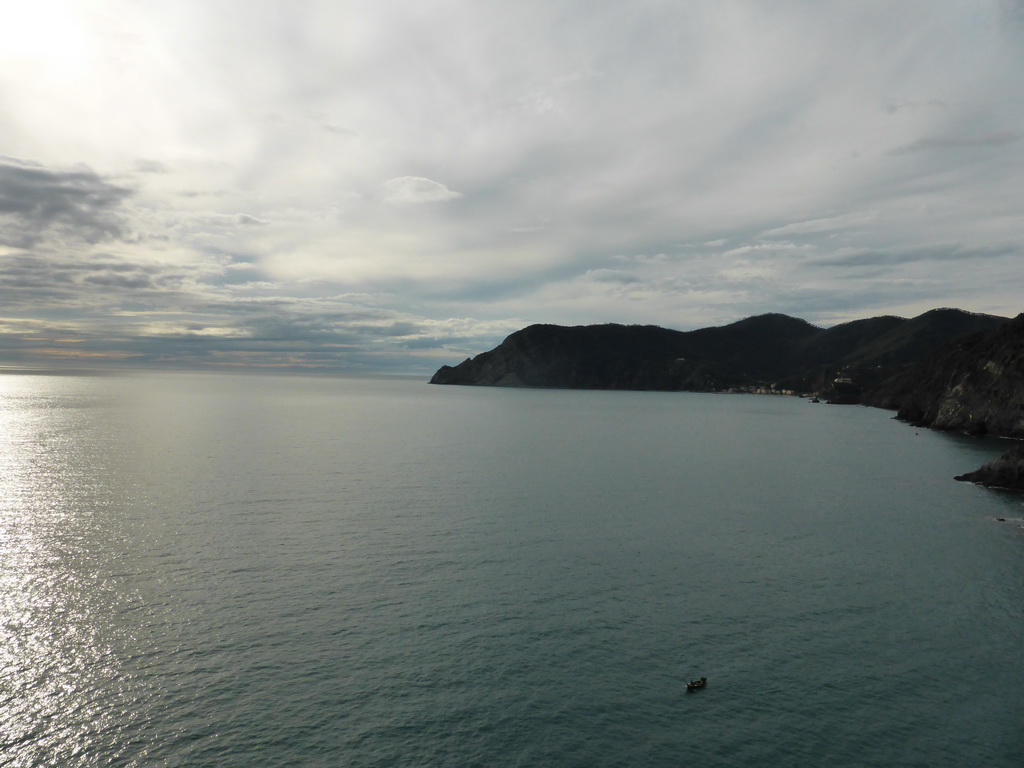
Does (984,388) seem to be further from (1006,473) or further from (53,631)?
(53,631)

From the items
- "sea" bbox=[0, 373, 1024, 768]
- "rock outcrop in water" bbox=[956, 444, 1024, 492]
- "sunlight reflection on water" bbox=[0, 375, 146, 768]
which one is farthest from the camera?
"rock outcrop in water" bbox=[956, 444, 1024, 492]

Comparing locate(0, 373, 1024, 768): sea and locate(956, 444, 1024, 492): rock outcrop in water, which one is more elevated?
locate(956, 444, 1024, 492): rock outcrop in water

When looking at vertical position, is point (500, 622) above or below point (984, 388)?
below

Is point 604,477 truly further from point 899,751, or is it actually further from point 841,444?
point 841,444

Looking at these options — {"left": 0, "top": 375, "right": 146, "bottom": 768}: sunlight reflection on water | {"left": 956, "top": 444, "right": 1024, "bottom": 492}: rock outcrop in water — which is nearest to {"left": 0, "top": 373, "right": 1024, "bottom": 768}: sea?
{"left": 0, "top": 375, "right": 146, "bottom": 768}: sunlight reflection on water

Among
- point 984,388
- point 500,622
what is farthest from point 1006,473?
point 500,622

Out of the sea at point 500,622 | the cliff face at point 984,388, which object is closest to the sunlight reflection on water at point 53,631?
the sea at point 500,622

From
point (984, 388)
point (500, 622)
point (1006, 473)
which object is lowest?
point (500, 622)

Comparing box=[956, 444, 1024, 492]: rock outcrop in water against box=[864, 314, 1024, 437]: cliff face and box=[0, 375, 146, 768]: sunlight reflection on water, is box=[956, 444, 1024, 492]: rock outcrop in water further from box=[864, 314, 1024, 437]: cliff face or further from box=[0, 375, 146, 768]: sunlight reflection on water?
box=[0, 375, 146, 768]: sunlight reflection on water

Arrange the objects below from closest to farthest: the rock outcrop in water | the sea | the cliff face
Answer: the sea < the rock outcrop in water < the cliff face

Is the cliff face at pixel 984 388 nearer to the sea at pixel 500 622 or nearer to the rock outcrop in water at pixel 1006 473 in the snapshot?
the rock outcrop in water at pixel 1006 473
